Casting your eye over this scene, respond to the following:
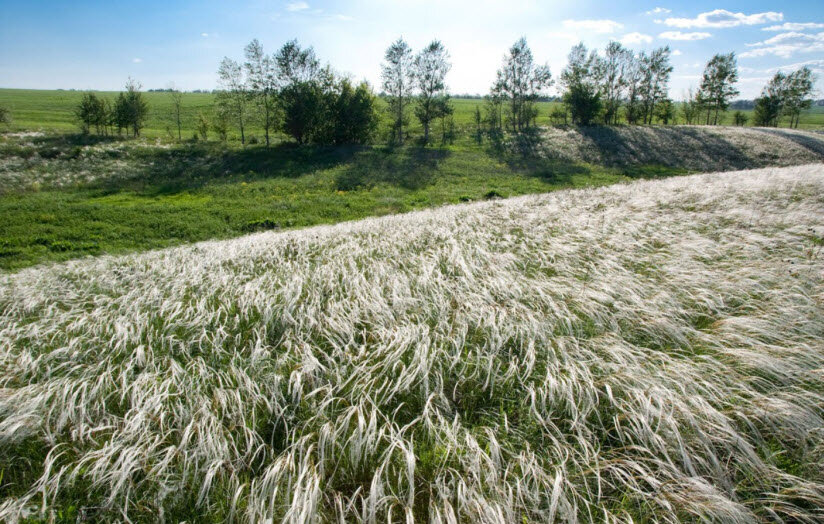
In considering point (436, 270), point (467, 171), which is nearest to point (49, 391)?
point (436, 270)

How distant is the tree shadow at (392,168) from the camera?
1002 inches

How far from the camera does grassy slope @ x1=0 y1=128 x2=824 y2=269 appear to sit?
14.6 metres

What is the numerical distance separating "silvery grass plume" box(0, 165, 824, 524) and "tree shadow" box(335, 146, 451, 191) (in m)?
20.8

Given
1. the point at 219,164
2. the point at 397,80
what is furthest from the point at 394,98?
the point at 219,164

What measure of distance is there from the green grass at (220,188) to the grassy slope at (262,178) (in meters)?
0.09

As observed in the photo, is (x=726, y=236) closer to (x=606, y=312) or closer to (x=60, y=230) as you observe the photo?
(x=606, y=312)

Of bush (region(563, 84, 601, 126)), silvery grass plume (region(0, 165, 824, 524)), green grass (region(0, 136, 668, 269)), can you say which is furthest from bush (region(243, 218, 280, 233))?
bush (region(563, 84, 601, 126))

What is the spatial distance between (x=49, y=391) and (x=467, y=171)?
29585mm

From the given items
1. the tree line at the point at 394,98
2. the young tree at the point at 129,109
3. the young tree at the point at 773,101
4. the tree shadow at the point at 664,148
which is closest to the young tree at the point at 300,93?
the tree line at the point at 394,98

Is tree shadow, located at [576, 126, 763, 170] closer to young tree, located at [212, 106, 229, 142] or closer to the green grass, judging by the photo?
the green grass

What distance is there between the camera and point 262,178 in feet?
85.9

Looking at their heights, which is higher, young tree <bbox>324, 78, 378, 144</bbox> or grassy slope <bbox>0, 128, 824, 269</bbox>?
young tree <bbox>324, 78, 378, 144</bbox>

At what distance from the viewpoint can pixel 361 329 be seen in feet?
12.5

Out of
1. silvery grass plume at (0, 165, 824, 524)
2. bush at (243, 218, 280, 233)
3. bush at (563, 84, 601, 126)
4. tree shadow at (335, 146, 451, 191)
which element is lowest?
bush at (243, 218, 280, 233)
